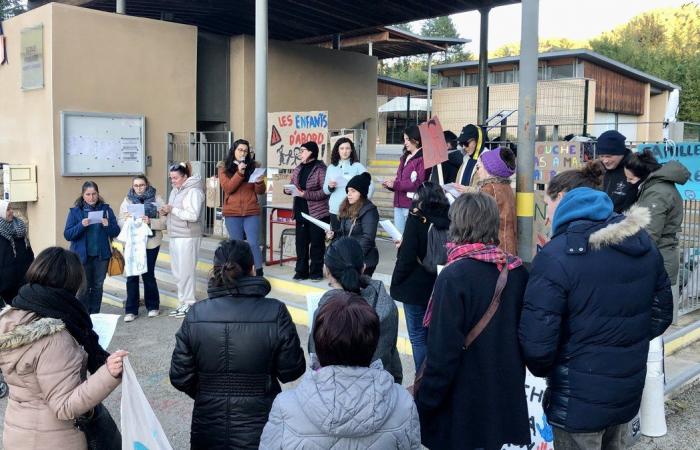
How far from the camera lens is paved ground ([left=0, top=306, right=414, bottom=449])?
4.78m

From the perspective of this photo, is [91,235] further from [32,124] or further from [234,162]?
[32,124]

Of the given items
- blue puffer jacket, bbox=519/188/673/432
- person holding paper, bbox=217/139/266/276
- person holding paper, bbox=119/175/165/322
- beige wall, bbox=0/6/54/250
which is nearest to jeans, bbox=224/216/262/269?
person holding paper, bbox=217/139/266/276

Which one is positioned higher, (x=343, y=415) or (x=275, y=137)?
(x=275, y=137)

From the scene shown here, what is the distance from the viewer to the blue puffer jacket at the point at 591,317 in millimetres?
2592

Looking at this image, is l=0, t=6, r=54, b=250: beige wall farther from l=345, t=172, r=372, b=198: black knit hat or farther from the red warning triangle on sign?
l=345, t=172, r=372, b=198: black knit hat

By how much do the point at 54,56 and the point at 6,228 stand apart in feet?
18.5

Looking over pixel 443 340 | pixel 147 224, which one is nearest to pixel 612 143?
pixel 443 340

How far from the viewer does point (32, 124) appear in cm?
1063

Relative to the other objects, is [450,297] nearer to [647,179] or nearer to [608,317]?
[608,317]

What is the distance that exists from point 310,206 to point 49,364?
16.2ft

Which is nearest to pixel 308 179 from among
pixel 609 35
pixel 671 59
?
pixel 671 59

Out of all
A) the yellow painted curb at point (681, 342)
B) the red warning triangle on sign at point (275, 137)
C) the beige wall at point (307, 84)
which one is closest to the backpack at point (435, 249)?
the yellow painted curb at point (681, 342)

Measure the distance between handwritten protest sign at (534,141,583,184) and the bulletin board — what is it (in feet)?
22.0

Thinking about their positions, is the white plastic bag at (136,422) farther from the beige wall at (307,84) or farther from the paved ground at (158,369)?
the beige wall at (307,84)
